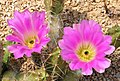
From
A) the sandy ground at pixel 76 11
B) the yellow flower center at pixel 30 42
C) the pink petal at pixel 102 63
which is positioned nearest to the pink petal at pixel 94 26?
the pink petal at pixel 102 63

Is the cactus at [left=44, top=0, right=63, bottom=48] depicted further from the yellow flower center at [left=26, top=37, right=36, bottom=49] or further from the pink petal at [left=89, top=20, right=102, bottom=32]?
the pink petal at [left=89, top=20, right=102, bottom=32]

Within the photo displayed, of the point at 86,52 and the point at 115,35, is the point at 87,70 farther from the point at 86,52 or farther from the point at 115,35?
the point at 115,35

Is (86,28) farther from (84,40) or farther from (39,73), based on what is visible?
(39,73)

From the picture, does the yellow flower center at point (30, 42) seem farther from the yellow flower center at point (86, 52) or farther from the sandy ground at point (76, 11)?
the sandy ground at point (76, 11)

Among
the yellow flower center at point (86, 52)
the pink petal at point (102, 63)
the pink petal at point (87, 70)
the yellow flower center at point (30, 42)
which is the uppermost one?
the yellow flower center at point (30, 42)

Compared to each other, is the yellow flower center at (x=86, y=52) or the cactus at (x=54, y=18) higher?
the cactus at (x=54, y=18)

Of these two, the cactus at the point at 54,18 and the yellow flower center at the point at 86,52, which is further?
the cactus at the point at 54,18

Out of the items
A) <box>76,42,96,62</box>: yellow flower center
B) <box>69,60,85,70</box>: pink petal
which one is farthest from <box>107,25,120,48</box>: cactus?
<box>69,60,85,70</box>: pink petal
